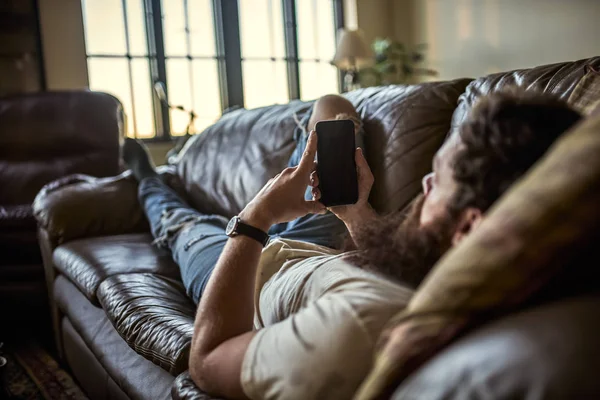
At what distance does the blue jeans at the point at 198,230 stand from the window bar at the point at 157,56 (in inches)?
89.9

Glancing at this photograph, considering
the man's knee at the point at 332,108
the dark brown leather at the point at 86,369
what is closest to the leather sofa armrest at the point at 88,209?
the dark brown leather at the point at 86,369

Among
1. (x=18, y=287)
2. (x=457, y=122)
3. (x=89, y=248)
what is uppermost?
(x=457, y=122)

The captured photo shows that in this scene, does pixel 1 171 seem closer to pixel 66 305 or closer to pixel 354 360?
pixel 66 305

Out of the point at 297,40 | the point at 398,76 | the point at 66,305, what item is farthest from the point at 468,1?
the point at 66,305

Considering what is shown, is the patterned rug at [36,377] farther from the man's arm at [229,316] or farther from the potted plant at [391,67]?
the potted plant at [391,67]

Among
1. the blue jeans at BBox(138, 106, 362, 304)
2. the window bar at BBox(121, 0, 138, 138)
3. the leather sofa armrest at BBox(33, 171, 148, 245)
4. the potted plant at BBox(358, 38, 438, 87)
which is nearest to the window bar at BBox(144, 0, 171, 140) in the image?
the window bar at BBox(121, 0, 138, 138)

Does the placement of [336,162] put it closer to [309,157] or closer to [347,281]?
[309,157]

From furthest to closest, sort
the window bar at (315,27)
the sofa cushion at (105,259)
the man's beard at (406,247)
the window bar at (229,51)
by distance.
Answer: the window bar at (315,27)
the window bar at (229,51)
the sofa cushion at (105,259)
the man's beard at (406,247)

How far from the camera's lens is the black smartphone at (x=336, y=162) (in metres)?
1.08

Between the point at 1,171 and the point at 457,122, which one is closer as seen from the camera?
the point at 457,122

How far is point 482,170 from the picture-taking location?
0.63 meters

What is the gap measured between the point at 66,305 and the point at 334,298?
4.91 feet

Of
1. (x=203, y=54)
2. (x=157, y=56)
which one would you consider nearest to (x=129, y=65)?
(x=157, y=56)

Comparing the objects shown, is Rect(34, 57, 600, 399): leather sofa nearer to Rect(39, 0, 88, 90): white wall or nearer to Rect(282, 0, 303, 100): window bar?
Rect(39, 0, 88, 90): white wall
